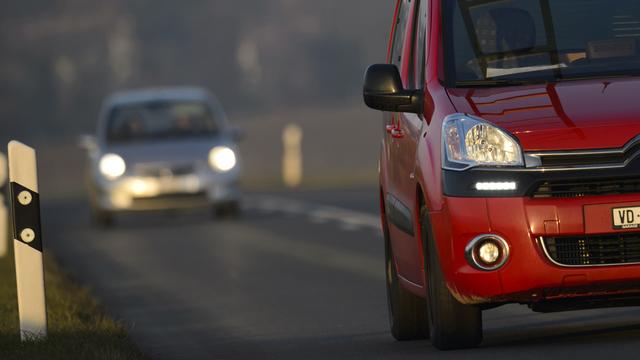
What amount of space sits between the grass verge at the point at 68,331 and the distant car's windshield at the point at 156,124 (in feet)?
38.5

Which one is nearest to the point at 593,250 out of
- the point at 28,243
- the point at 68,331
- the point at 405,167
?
the point at 405,167

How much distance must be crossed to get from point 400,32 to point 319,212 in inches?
644

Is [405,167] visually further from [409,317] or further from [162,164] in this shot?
[162,164]

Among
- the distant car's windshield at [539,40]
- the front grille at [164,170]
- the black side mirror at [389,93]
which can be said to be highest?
the distant car's windshield at [539,40]

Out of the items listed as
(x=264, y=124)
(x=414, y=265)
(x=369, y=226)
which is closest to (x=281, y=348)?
(x=414, y=265)

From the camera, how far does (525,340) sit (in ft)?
32.8

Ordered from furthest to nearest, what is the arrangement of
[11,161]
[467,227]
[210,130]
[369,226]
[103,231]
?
[210,130] < [103,231] < [369,226] < [11,161] < [467,227]

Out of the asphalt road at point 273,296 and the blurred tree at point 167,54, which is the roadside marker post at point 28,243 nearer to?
the asphalt road at point 273,296

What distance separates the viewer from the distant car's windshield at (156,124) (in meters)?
27.1

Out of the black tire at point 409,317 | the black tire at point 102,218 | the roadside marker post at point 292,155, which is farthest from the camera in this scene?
the roadside marker post at point 292,155

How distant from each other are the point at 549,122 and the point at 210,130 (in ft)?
61.1

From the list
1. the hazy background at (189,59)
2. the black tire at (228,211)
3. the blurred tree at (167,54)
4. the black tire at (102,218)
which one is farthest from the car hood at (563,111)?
the blurred tree at (167,54)

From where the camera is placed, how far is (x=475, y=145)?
29.4 feet

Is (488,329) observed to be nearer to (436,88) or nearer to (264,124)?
(436,88)
